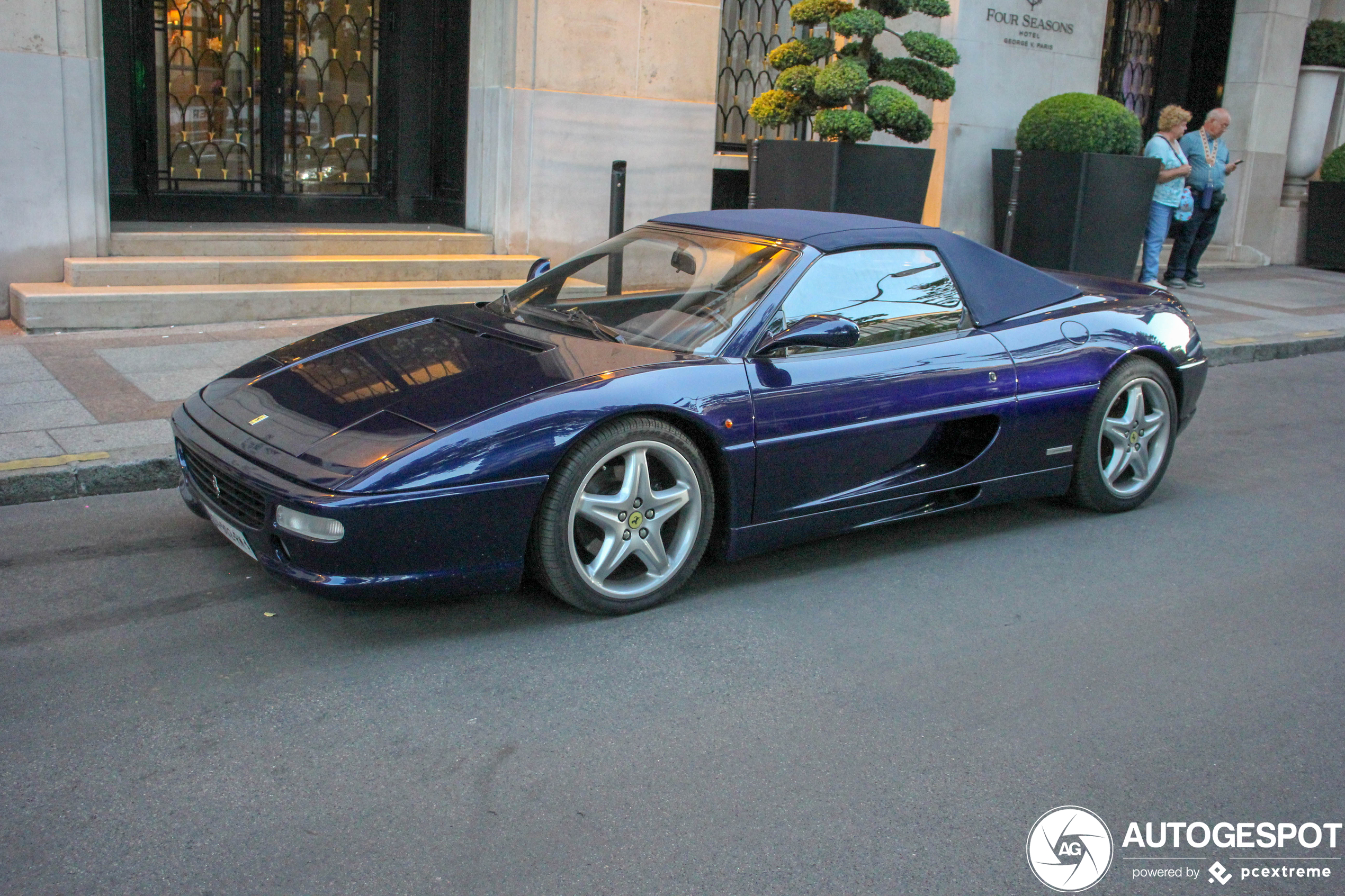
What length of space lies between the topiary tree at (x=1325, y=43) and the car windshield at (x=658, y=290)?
49.0 feet

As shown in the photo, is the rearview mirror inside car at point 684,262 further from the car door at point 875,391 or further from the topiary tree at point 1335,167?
the topiary tree at point 1335,167

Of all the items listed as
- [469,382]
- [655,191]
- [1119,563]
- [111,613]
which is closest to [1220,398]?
[1119,563]

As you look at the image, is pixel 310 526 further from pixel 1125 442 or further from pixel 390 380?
pixel 1125 442

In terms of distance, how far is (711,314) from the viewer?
469 centimetres

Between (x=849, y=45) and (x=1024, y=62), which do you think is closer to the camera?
(x=849, y=45)

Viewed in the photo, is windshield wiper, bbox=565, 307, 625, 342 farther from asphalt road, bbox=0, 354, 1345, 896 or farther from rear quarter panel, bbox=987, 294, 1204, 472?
rear quarter panel, bbox=987, 294, 1204, 472

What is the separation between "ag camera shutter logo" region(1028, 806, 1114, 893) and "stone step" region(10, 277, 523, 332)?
7.32m

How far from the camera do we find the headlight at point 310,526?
A: 3721mm

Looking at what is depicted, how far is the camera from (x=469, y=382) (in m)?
4.22

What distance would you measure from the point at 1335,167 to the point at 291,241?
44.5ft

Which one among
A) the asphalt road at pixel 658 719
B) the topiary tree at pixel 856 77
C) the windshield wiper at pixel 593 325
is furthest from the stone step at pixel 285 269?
the windshield wiper at pixel 593 325

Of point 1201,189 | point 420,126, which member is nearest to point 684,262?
point 420,126

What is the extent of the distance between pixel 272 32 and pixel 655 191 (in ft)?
11.8

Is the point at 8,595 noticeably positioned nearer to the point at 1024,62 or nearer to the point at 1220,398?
the point at 1220,398
